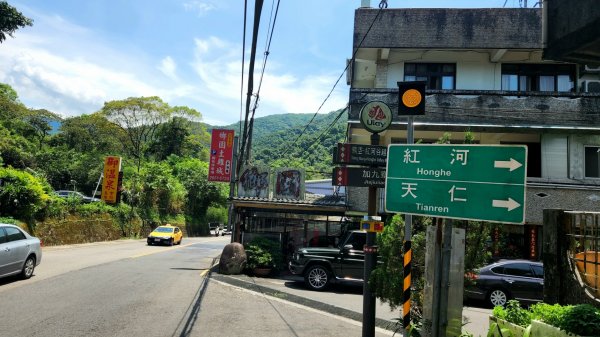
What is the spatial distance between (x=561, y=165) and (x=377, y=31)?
8467 mm

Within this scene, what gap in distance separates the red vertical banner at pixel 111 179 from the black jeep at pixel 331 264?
24552 mm

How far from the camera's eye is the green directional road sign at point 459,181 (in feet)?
12.7

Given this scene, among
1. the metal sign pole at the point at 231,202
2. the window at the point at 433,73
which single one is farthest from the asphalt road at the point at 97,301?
the window at the point at 433,73

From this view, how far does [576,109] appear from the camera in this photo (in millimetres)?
15844

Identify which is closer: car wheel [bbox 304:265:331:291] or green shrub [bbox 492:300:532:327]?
green shrub [bbox 492:300:532:327]

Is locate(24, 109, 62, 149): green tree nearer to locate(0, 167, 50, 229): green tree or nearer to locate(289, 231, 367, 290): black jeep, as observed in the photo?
locate(0, 167, 50, 229): green tree

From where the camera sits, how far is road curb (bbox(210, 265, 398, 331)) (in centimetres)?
892

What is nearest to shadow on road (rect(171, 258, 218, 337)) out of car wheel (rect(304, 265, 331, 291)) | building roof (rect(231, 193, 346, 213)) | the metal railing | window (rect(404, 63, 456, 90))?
car wheel (rect(304, 265, 331, 291))

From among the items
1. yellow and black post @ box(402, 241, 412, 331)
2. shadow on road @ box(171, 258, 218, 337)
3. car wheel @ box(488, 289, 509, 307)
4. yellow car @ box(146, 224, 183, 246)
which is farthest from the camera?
yellow car @ box(146, 224, 183, 246)

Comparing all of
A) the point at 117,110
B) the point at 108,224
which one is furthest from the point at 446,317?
the point at 117,110

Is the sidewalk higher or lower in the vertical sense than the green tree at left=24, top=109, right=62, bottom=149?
lower

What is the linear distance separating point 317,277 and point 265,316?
4767mm

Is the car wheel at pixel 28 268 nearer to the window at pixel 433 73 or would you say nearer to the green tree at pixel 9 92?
the window at pixel 433 73

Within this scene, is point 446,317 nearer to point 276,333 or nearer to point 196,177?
point 276,333
